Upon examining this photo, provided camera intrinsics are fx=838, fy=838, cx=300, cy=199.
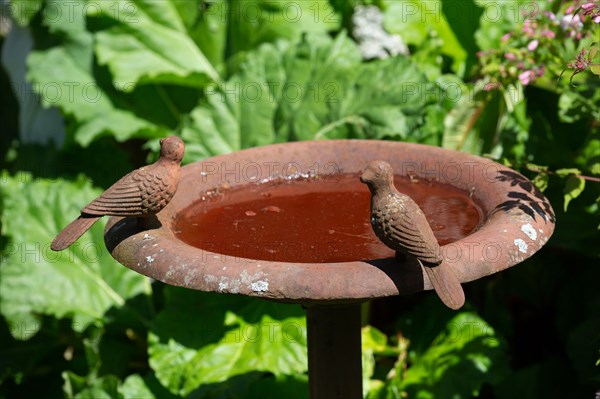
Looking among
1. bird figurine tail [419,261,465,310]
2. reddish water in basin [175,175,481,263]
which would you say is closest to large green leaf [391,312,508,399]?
reddish water in basin [175,175,481,263]

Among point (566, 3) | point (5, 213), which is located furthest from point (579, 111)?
point (5, 213)

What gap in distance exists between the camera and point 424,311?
133 inches

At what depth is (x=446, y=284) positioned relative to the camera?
68.6 inches

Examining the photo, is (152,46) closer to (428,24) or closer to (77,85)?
(77,85)

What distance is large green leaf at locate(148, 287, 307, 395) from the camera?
299 centimetres

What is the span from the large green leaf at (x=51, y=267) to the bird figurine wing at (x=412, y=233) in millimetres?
1966

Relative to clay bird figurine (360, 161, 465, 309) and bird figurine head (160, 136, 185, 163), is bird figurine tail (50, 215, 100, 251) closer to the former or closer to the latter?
bird figurine head (160, 136, 185, 163)

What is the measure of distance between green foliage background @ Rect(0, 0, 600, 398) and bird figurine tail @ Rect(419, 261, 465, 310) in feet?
2.70

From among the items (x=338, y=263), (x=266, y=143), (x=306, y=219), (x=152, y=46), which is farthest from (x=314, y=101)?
(x=338, y=263)

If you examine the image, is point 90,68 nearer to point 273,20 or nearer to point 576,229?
point 273,20

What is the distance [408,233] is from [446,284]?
0.43ft

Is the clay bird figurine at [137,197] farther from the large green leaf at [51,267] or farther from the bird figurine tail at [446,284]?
the large green leaf at [51,267]

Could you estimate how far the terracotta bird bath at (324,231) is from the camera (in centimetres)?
179

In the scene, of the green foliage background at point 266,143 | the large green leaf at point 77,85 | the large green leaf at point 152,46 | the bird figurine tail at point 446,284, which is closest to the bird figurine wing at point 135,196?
the bird figurine tail at point 446,284
